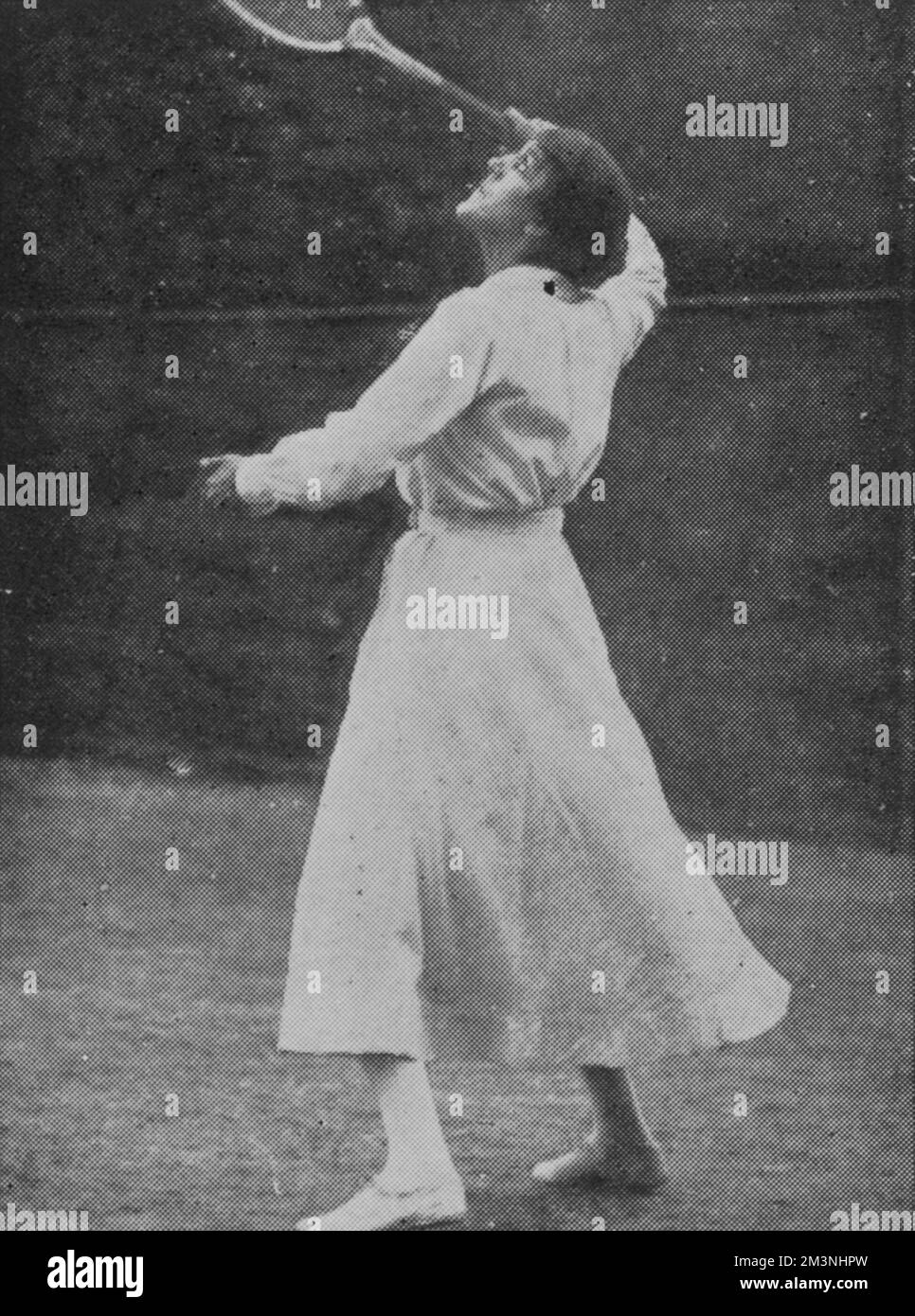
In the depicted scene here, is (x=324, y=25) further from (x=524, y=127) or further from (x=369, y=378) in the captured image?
(x=369, y=378)

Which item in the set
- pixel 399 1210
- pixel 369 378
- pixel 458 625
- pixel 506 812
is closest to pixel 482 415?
pixel 458 625

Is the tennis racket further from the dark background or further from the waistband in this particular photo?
the dark background

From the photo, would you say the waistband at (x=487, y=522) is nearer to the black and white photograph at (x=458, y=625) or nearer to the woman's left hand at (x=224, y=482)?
the black and white photograph at (x=458, y=625)

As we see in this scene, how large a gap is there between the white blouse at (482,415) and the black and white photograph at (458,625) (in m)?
0.01

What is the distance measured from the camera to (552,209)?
5.70 metres

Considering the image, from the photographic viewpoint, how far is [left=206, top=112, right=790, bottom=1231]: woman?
546cm

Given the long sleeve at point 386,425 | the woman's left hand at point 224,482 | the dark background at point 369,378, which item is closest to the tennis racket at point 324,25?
the long sleeve at point 386,425

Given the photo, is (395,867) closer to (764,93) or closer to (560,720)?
(560,720)

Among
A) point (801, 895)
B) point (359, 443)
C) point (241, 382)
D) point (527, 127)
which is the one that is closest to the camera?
point (359, 443)

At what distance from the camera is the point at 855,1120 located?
6.05 metres

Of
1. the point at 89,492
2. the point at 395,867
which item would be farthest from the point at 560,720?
the point at 89,492

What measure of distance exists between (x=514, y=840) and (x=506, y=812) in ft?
0.18

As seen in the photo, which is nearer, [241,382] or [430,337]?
[430,337]
